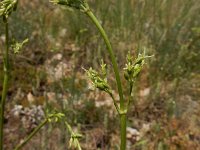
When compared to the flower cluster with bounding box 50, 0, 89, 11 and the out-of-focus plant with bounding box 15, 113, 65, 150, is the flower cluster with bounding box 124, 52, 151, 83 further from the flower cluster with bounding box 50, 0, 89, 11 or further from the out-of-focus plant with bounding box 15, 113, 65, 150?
the out-of-focus plant with bounding box 15, 113, 65, 150

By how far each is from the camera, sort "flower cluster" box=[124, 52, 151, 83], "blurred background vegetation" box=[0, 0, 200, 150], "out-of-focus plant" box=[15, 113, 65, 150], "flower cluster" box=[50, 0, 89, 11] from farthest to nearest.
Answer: "blurred background vegetation" box=[0, 0, 200, 150], "out-of-focus plant" box=[15, 113, 65, 150], "flower cluster" box=[124, 52, 151, 83], "flower cluster" box=[50, 0, 89, 11]

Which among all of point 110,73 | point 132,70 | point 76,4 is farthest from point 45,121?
point 110,73

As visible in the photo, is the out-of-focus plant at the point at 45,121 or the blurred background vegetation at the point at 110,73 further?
the blurred background vegetation at the point at 110,73

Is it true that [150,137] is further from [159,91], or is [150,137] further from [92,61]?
[92,61]

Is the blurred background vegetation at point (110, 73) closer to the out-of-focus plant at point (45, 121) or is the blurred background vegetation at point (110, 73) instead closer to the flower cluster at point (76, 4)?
the out-of-focus plant at point (45, 121)

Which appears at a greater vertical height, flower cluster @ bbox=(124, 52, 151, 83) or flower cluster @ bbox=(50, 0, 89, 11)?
flower cluster @ bbox=(50, 0, 89, 11)

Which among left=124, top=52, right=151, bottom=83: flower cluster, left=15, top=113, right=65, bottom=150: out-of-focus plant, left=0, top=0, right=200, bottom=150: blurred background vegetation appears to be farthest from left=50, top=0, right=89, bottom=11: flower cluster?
left=0, top=0, right=200, bottom=150: blurred background vegetation

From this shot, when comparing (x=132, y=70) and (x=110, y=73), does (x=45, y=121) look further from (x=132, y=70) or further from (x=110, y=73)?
(x=110, y=73)

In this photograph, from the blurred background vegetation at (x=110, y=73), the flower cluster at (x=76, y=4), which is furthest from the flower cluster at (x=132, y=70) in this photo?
the blurred background vegetation at (x=110, y=73)
